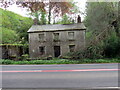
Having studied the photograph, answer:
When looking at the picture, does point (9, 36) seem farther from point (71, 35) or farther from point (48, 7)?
point (71, 35)

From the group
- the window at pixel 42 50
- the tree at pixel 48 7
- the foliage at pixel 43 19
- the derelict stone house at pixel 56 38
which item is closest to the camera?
the tree at pixel 48 7

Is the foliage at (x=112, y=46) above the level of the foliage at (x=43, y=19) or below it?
below

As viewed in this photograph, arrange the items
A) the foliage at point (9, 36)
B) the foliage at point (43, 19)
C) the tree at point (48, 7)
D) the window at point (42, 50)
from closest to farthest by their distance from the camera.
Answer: the tree at point (48, 7), the foliage at point (43, 19), the foliage at point (9, 36), the window at point (42, 50)

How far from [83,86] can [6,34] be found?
2.51 meters

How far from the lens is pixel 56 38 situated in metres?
3.41

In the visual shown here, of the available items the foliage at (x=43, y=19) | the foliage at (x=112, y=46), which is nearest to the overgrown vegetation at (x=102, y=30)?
the foliage at (x=112, y=46)

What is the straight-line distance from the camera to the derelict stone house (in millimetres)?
3076

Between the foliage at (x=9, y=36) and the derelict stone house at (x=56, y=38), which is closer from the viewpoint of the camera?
the foliage at (x=9, y=36)

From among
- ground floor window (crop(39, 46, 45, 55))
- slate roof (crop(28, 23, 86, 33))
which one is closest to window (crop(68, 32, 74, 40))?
slate roof (crop(28, 23, 86, 33))

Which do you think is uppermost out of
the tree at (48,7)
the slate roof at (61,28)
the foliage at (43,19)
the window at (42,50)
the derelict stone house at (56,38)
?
the tree at (48,7)

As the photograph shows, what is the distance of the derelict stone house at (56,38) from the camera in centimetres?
308

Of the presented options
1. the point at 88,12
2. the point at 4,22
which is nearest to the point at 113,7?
the point at 88,12

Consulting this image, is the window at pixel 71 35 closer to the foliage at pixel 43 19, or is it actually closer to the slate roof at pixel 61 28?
the slate roof at pixel 61 28

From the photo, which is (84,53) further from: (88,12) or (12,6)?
(12,6)
